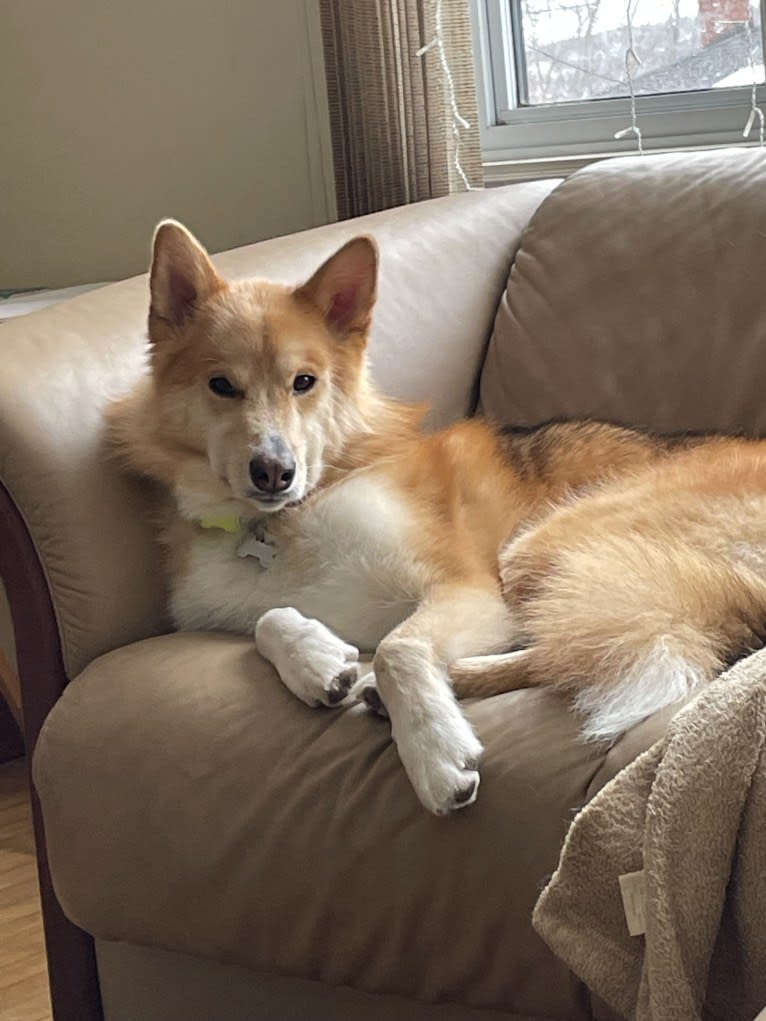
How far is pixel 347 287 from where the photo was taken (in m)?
1.96

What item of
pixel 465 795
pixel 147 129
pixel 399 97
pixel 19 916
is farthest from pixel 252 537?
pixel 147 129

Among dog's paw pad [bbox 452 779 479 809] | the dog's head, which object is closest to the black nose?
the dog's head

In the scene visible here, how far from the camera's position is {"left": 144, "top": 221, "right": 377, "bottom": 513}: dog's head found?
5.96 ft

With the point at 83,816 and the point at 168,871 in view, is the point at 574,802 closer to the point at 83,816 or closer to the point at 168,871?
the point at 168,871

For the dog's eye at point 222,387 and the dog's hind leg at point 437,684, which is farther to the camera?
the dog's eye at point 222,387

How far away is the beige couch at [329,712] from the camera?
1.43 metres

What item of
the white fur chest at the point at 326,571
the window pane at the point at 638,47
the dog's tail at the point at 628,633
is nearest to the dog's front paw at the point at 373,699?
the dog's tail at the point at 628,633

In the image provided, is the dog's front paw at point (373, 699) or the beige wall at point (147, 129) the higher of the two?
the beige wall at point (147, 129)

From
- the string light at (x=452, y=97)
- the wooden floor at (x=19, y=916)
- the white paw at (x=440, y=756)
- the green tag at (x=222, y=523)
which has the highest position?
the string light at (x=452, y=97)

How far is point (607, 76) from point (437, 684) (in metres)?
1.98

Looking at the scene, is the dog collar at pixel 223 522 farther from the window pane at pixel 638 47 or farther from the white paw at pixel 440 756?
the window pane at pixel 638 47

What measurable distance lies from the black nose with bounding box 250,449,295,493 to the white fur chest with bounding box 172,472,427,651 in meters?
0.11

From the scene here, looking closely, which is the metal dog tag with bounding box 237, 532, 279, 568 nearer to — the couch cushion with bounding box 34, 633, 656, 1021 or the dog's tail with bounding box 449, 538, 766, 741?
the couch cushion with bounding box 34, 633, 656, 1021

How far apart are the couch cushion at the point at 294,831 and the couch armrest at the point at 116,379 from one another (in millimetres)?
111
